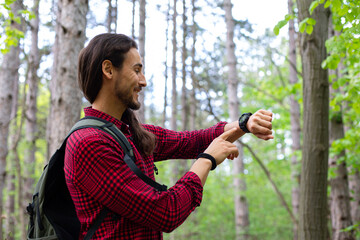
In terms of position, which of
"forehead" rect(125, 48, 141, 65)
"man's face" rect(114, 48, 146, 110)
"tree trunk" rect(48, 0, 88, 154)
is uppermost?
"tree trunk" rect(48, 0, 88, 154)

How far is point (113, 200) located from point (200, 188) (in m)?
0.41

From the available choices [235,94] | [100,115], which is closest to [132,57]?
[100,115]

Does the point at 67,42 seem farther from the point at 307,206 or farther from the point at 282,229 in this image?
the point at 282,229

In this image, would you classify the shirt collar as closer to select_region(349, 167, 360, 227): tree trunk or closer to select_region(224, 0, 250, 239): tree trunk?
select_region(349, 167, 360, 227): tree trunk

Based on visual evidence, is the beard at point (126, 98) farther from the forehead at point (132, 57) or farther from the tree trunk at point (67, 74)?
the tree trunk at point (67, 74)

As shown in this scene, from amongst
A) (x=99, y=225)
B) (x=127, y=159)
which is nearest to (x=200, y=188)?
(x=127, y=159)

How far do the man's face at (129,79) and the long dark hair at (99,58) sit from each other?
29 mm

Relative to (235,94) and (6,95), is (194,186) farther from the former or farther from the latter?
(235,94)

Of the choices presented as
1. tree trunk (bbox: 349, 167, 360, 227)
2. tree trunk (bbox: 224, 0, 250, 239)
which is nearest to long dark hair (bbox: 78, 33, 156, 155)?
tree trunk (bbox: 349, 167, 360, 227)

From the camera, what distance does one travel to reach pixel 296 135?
11086 millimetres

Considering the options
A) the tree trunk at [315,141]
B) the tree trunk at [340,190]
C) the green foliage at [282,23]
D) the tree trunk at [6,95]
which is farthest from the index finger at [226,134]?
the tree trunk at [6,95]

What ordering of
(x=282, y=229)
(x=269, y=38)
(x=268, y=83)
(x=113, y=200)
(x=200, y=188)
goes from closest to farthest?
(x=113, y=200)
(x=200, y=188)
(x=268, y=83)
(x=282, y=229)
(x=269, y=38)

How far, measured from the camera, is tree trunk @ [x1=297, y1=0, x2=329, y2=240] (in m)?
3.72

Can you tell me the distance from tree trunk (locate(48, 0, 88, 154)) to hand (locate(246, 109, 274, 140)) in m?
2.84
